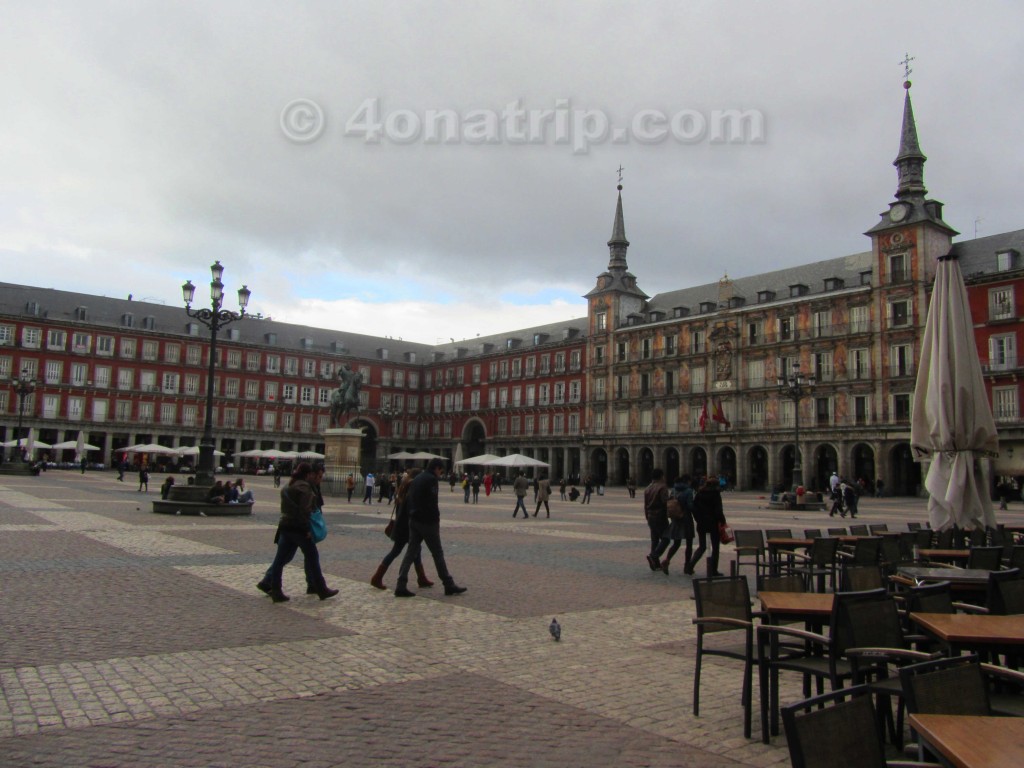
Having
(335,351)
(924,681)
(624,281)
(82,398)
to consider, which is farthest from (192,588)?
(335,351)

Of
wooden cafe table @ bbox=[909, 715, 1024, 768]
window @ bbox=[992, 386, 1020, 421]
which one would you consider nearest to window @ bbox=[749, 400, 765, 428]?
window @ bbox=[992, 386, 1020, 421]

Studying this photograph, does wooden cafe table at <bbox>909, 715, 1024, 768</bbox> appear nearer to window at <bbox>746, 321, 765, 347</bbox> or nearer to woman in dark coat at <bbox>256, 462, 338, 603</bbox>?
woman in dark coat at <bbox>256, 462, 338, 603</bbox>

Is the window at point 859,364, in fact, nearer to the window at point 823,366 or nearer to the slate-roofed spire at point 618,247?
the window at point 823,366

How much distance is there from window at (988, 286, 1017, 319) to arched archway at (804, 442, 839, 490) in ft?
38.8

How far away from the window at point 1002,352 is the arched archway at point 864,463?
8.29 m

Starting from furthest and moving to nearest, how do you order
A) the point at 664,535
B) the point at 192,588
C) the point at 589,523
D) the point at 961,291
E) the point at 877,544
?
the point at 589,523 → the point at 664,535 → the point at 961,291 → the point at 192,588 → the point at 877,544

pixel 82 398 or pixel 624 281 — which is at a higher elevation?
pixel 624 281

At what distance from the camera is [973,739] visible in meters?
2.70

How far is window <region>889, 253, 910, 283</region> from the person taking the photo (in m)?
45.6

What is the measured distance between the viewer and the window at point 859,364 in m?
47.1

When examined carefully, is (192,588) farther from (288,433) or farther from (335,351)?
(335,351)

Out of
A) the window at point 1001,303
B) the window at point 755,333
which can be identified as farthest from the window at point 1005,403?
the window at point 755,333

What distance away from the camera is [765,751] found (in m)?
4.62

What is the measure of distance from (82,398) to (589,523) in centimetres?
5851
